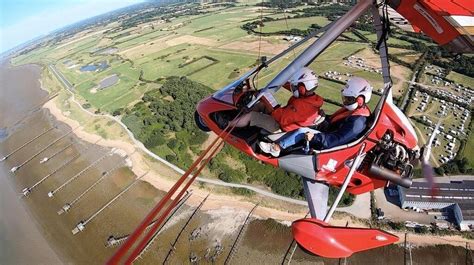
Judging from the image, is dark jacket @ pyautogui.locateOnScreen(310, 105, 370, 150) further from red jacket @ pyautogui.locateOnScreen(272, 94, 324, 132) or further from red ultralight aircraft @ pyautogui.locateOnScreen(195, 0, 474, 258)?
red jacket @ pyautogui.locateOnScreen(272, 94, 324, 132)

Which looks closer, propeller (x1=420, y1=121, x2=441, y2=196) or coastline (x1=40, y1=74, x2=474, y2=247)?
propeller (x1=420, y1=121, x2=441, y2=196)

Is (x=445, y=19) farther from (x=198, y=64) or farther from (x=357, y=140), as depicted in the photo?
(x=198, y=64)

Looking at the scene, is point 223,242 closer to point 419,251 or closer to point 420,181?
point 419,251

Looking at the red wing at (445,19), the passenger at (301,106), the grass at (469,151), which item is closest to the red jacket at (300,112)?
the passenger at (301,106)

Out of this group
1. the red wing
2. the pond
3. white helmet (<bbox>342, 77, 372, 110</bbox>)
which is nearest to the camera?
the red wing

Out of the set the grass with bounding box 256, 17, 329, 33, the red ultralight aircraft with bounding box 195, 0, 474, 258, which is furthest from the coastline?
the grass with bounding box 256, 17, 329, 33

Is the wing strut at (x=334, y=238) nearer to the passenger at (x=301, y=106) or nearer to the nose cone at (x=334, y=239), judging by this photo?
the nose cone at (x=334, y=239)

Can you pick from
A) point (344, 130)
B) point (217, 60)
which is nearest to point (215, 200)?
point (344, 130)
